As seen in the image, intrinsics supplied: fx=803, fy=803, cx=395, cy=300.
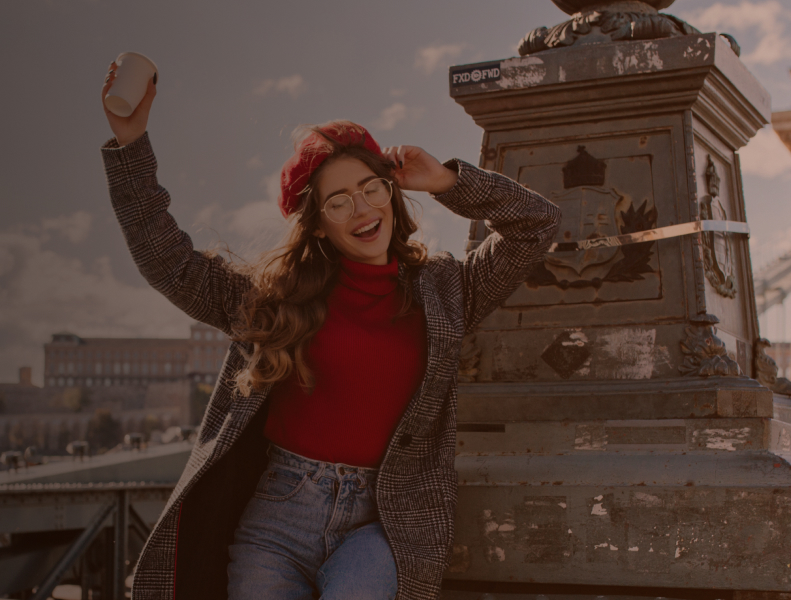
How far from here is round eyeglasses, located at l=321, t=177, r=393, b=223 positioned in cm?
206

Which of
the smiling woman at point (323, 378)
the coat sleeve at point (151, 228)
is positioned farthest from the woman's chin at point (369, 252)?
the coat sleeve at point (151, 228)

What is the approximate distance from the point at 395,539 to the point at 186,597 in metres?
0.53

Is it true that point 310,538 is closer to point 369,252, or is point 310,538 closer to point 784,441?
point 369,252

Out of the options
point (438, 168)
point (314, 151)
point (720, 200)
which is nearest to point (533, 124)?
point (720, 200)

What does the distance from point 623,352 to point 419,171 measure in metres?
1.20

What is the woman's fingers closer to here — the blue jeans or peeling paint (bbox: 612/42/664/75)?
the blue jeans

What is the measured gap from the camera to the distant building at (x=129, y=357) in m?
84.7

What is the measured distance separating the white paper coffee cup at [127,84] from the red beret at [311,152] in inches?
16.4

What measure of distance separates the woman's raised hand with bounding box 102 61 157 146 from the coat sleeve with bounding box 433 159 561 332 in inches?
30.7

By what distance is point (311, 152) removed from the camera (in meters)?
2.06

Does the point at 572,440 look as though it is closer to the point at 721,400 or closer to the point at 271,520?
the point at 721,400

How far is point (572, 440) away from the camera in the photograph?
2.76m

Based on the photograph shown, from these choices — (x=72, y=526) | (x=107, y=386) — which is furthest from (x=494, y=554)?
(x=107, y=386)

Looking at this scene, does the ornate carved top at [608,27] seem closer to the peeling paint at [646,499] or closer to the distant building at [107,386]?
the peeling paint at [646,499]
